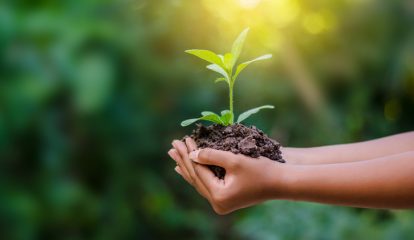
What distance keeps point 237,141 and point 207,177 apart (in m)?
0.06

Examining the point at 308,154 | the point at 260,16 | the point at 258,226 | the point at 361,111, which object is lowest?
the point at 308,154

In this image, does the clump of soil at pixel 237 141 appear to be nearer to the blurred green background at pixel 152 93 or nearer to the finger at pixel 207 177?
the finger at pixel 207 177

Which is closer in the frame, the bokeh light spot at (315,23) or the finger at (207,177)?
the finger at (207,177)

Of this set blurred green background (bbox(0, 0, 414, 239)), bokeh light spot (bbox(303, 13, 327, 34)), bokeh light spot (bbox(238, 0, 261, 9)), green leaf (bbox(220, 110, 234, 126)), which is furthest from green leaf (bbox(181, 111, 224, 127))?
bokeh light spot (bbox(303, 13, 327, 34))

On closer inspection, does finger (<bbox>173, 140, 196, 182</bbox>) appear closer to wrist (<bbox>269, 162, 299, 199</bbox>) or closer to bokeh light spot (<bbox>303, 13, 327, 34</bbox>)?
wrist (<bbox>269, 162, 299, 199</bbox>)

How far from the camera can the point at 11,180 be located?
2.61m

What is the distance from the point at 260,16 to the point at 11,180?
1160 mm

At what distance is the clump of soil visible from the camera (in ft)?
2.59

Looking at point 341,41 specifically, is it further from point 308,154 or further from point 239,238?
point 308,154

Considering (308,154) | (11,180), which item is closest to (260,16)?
(11,180)

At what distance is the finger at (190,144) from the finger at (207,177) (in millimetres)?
29

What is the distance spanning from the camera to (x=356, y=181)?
0.77 m

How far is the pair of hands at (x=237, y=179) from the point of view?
2.51 feet

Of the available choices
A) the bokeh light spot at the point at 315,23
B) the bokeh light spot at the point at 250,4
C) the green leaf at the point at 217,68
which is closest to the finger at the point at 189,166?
the green leaf at the point at 217,68
